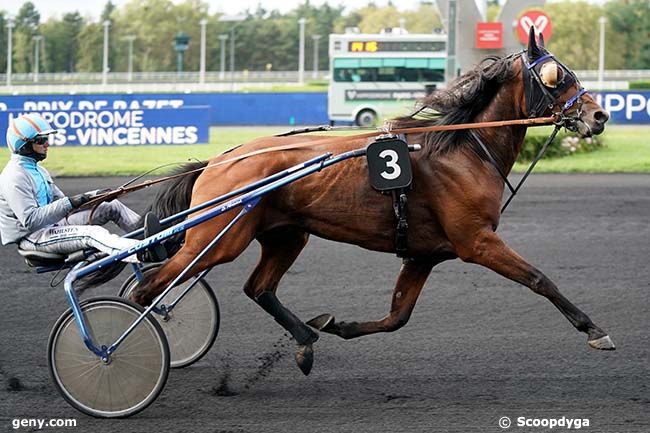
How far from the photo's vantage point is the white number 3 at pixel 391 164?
4.76 meters

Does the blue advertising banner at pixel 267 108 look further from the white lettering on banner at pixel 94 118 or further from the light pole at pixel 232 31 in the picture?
the light pole at pixel 232 31

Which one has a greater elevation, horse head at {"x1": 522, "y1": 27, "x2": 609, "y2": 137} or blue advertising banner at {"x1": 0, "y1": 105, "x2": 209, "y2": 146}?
horse head at {"x1": 522, "y1": 27, "x2": 609, "y2": 137}

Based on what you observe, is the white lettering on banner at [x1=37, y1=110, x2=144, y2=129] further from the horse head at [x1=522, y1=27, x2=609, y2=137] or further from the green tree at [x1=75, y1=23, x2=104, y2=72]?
the green tree at [x1=75, y1=23, x2=104, y2=72]

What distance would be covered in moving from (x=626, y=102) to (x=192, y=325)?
15924 millimetres

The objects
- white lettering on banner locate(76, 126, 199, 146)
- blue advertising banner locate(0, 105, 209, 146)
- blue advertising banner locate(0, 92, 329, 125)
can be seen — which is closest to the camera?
blue advertising banner locate(0, 105, 209, 146)

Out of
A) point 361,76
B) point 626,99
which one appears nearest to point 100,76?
point 361,76

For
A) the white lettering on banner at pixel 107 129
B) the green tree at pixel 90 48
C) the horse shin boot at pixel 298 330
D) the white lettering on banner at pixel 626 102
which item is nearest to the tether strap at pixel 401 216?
the horse shin boot at pixel 298 330

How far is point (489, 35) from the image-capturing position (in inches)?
683

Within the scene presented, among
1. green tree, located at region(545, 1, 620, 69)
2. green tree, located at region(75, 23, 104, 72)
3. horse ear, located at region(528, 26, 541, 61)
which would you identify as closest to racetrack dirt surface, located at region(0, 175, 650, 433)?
horse ear, located at region(528, 26, 541, 61)

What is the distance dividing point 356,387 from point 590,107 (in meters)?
1.74

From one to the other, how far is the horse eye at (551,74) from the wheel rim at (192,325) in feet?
6.68

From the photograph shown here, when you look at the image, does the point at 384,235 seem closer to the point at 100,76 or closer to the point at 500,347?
the point at 500,347

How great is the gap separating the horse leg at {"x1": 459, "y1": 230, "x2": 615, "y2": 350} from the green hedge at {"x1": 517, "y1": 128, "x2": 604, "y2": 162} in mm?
10296

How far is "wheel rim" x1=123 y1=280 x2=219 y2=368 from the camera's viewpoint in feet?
17.6
